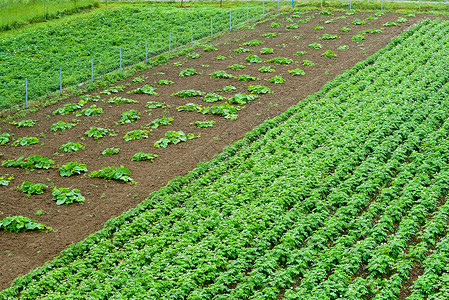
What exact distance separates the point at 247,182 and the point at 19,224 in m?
7.47

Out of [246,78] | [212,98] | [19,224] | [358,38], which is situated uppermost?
[358,38]

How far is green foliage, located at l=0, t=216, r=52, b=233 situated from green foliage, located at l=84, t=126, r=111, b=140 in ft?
23.1

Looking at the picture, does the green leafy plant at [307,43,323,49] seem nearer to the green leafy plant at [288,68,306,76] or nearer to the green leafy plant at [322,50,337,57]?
the green leafy plant at [322,50,337,57]

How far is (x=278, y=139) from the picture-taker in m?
19.6

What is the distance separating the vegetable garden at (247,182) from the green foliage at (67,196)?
72mm

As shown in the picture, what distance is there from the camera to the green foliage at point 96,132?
72.8ft

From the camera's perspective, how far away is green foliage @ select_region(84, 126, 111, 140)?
22188mm

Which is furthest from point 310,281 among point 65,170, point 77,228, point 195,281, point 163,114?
point 163,114

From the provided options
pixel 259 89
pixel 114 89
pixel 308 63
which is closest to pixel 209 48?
pixel 308 63

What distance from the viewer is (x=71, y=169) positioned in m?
19.2

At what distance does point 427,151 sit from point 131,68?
20.1 meters

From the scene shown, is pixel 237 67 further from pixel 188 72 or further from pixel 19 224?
pixel 19 224

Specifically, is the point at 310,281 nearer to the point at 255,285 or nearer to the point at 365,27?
the point at 255,285

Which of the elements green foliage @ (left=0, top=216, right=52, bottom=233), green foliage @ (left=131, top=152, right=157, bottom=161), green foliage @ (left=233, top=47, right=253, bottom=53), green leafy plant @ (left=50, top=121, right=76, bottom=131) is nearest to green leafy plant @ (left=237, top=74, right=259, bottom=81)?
green foliage @ (left=233, top=47, right=253, bottom=53)
